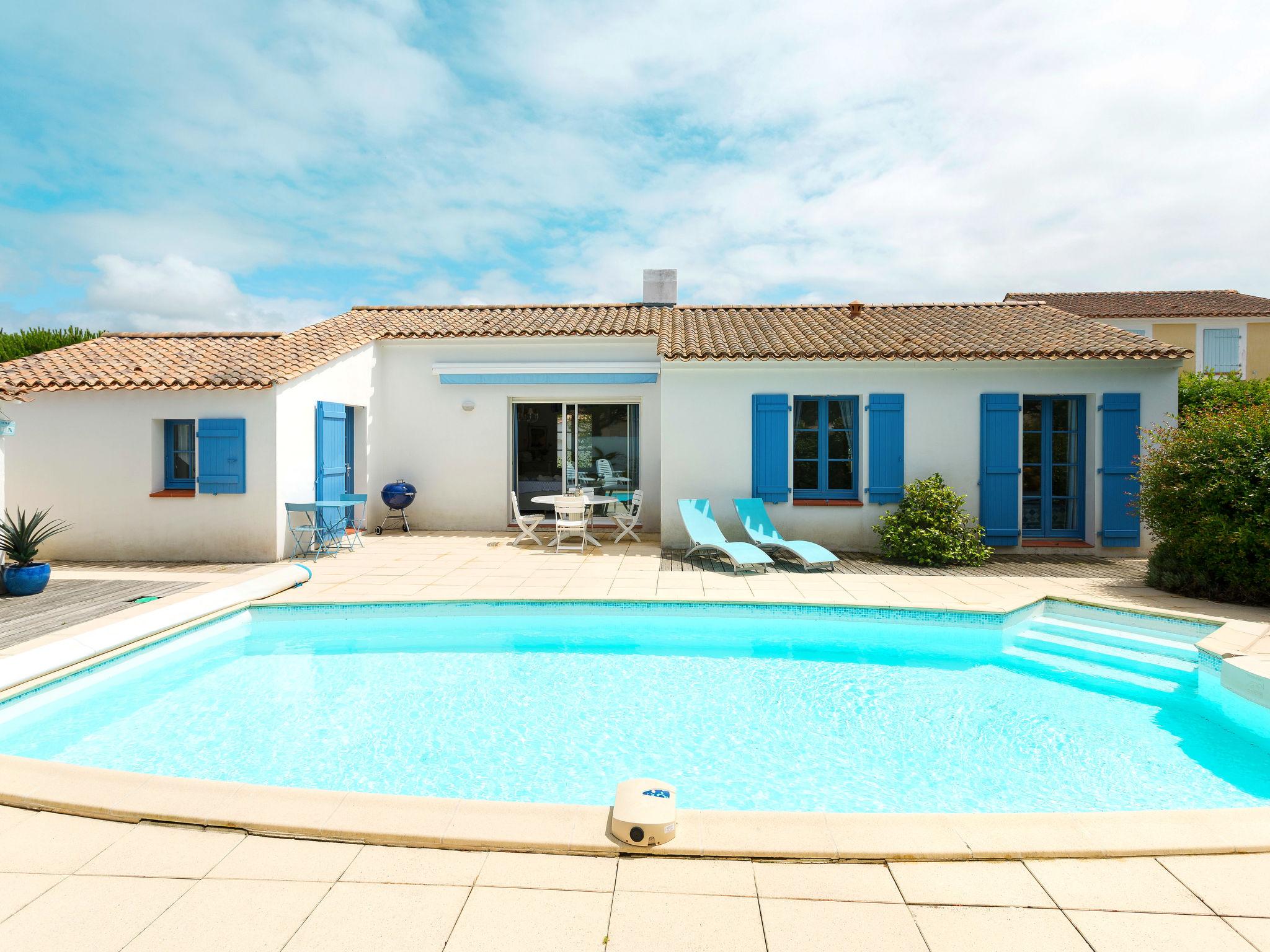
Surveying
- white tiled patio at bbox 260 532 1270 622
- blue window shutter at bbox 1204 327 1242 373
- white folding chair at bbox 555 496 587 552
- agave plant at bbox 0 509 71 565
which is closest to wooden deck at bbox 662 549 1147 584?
white tiled patio at bbox 260 532 1270 622

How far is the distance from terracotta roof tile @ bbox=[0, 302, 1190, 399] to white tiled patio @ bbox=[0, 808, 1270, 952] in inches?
328

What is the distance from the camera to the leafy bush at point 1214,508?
7508mm

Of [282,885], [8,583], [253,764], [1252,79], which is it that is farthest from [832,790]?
[1252,79]

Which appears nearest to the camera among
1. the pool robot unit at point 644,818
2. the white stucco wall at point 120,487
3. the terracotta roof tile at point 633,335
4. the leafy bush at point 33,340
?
the pool robot unit at point 644,818

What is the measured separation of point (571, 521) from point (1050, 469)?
839 centimetres

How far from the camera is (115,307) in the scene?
86.1 metres

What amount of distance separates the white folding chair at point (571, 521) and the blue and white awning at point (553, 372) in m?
2.76

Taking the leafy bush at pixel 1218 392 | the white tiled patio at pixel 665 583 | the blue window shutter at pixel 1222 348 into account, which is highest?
the blue window shutter at pixel 1222 348

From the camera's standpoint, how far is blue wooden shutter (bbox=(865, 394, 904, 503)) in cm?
1087

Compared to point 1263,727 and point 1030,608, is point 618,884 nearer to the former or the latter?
point 1263,727

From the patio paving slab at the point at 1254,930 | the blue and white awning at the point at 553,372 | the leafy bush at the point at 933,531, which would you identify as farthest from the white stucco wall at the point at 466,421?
the patio paving slab at the point at 1254,930

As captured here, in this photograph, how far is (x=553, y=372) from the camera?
12.8m

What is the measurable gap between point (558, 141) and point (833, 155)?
5.09 metres

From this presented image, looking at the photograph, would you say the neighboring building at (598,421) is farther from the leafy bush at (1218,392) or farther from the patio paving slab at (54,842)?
the patio paving slab at (54,842)
